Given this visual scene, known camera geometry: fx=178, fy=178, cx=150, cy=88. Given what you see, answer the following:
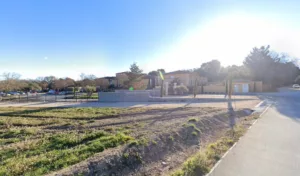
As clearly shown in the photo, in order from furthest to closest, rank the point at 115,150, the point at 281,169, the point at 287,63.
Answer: the point at 287,63 < the point at 115,150 < the point at 281,169

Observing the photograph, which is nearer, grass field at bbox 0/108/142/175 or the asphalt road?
grass field at bbox 0/108/142/175

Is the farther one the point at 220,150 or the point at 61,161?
the point at 220,150

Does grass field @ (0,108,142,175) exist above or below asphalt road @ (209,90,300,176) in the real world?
above

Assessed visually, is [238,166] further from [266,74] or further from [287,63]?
[287,63]

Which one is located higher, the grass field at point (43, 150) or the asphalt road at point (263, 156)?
the grass field at point (43, 150)

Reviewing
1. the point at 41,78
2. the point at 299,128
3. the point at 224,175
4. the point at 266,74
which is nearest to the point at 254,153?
the point at 224,175

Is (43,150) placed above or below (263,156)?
above

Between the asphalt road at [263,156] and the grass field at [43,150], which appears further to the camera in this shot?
the asphalt road at [263,156]

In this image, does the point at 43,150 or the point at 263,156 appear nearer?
the point at 43,150

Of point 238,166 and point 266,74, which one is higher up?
point 266,74

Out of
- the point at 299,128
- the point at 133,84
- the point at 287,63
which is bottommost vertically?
the point at 299,128

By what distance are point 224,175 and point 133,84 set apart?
27.6 metres

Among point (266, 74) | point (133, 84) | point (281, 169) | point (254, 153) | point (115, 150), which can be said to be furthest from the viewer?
point (266, 74)

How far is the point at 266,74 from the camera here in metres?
44.6
